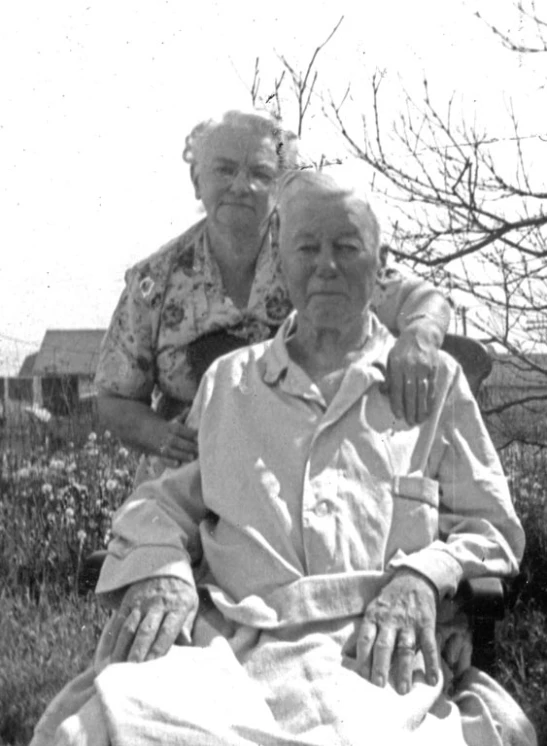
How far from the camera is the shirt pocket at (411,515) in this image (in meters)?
3.23

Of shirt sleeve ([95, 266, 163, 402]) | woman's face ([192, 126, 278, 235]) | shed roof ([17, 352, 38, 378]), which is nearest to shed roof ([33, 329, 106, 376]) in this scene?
shed roof ([17, 352, 38, 378])

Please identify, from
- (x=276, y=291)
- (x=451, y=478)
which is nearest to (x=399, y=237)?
(x=276, y=291)

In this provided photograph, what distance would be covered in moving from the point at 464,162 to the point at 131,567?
7.86 feet

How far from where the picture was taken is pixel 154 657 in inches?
121

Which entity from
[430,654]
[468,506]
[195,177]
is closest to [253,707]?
[430,654]

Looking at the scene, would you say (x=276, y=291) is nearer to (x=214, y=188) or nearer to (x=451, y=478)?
(x=214, y=188)

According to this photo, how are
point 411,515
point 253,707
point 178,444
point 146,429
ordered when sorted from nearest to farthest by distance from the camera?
point 253,707 → point 411,515 → point 178,444 → point 146,429

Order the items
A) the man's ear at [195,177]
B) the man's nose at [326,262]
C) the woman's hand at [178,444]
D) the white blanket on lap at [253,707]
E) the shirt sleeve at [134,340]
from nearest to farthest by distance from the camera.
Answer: the white blanket on lap at [253,707] < the man's nose at [326,262] < the woman's hand at [178,444] < the man's ear at [195,177] < the shirt sleeve at [134,340]

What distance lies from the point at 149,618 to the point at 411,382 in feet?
2.61

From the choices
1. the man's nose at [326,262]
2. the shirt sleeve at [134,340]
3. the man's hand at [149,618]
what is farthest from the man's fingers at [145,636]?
the shirt sleeve at [134,340]

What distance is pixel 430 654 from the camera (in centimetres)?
306

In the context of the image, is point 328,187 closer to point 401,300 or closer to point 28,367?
point 401,300

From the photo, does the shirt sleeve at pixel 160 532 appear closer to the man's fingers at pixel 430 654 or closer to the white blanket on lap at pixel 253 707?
the white blanket on lap at pixel 253 707

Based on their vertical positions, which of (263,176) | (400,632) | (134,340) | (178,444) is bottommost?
(400,632)
